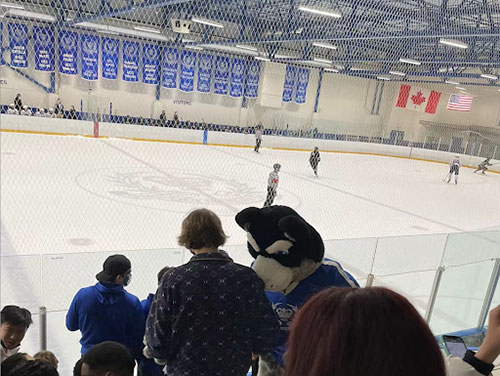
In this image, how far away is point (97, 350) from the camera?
132cm

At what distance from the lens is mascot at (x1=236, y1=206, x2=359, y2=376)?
150 cm

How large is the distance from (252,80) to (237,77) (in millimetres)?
1491

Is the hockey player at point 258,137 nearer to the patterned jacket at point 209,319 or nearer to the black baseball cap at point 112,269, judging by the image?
the black baseball cap at point 112,269

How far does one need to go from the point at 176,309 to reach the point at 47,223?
17.1ft

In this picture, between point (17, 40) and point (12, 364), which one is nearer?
point (12, 364)

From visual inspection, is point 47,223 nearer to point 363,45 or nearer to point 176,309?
point 176,309

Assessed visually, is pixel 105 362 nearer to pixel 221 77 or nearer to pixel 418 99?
pixel 221 77

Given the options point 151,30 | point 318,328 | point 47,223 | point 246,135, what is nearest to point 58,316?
point 318,328

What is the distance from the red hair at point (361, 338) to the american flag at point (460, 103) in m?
21.8

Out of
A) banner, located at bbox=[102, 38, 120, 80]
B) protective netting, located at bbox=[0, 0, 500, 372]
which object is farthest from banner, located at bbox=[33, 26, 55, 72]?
banner, located at bbox=[102, 38, 120, 80]

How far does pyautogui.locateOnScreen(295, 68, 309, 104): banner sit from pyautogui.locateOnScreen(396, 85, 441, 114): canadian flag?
5022 millimetres

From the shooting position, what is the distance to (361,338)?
602 millimetres

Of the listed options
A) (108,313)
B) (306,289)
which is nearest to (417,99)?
(306,289)

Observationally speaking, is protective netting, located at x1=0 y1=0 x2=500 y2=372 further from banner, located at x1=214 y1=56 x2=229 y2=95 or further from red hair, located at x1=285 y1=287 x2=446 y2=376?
red hair, located at x1=285 y1=287 x2=446 y2=376
